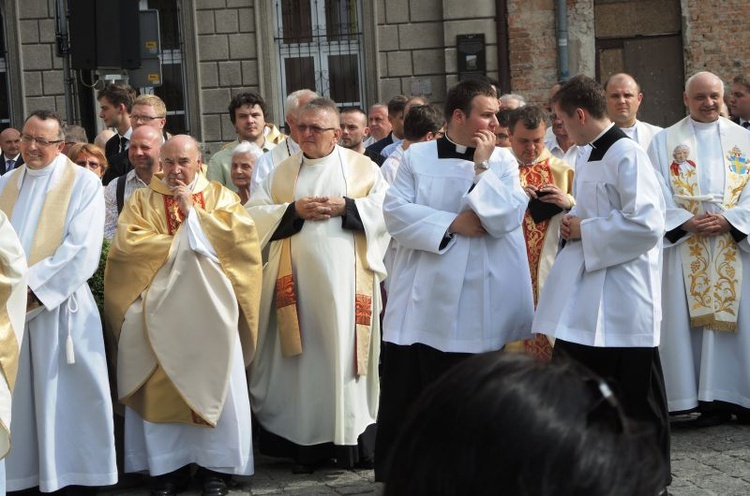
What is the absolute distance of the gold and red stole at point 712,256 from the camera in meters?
7.28

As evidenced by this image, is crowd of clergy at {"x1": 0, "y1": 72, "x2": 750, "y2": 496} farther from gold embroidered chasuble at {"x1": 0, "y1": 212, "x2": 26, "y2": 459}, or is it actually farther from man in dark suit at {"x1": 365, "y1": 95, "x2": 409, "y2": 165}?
man in dark suit at {"x1": 365, "y1": 95, "x2": 409, "y2": 165}

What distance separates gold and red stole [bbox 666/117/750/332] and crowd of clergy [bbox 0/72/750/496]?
0.01 meters

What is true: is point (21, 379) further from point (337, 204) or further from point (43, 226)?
point (337, 204)

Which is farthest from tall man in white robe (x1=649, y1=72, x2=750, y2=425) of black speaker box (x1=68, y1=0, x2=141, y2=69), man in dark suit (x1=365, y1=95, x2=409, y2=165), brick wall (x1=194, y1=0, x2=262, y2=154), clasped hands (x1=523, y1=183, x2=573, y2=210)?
brick wall (x1=194, y1=0, x2=262, y2=154)

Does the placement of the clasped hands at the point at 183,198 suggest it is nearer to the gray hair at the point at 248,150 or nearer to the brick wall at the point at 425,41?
the gray hair at the point at 248,150

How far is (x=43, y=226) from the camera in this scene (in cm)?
638

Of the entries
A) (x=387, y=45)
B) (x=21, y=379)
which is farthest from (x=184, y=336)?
(x=387, y=45)

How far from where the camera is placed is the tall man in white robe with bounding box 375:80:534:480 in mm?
5664

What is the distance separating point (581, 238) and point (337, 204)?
1597 mm

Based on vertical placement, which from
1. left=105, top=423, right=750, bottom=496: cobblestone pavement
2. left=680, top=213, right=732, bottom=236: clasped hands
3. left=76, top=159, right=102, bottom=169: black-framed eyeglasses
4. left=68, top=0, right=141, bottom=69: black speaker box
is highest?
left=68, top=0, right=141, bottom=69: black speaker box

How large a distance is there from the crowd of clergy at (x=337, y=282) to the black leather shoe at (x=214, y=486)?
18 mm

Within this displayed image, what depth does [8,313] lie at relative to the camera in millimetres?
5680

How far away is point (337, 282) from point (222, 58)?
9.63 metres

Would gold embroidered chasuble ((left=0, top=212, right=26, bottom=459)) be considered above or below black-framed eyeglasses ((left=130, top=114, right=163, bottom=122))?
below
